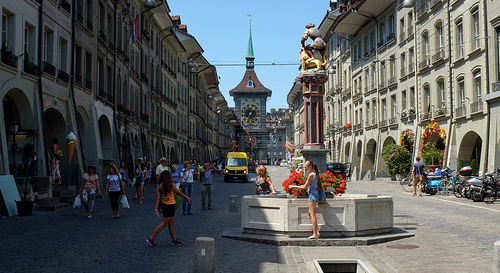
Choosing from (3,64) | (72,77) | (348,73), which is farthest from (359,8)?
(3,64)

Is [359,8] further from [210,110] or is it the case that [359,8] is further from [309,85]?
[210,110]

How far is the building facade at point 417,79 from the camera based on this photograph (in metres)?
27.6

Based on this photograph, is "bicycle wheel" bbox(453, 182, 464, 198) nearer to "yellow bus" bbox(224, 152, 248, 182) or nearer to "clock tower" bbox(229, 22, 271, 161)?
"yellow bus" bbox(224, 152, 248, 182)

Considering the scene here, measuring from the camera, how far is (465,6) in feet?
95.5

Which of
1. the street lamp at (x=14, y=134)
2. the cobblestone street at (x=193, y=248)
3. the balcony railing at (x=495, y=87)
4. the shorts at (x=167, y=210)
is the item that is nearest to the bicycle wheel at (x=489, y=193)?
the cobblestone street at (x=193, y=248)

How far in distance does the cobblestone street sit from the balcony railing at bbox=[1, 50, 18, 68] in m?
5.44

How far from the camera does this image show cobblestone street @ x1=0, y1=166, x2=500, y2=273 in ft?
29.0

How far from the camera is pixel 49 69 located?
22.8m

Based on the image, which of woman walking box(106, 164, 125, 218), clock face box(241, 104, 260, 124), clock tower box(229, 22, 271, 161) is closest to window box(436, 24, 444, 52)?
woman walking box(106, 164, 125, 218)

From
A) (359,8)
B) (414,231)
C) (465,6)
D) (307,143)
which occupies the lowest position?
(414,231)

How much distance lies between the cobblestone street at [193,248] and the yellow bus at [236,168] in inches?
1091

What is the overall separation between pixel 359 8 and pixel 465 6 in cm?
1657

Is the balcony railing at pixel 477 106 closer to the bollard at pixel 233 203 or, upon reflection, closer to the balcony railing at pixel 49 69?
the bollard at pixel 233 203

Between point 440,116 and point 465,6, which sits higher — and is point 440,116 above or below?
below
